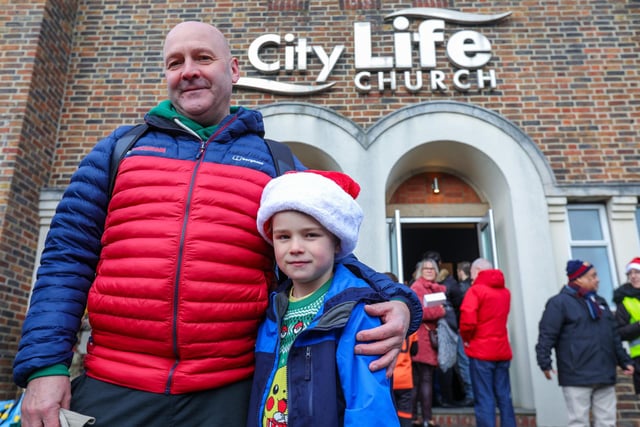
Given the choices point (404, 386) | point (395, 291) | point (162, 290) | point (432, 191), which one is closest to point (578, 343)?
point (404, 386)

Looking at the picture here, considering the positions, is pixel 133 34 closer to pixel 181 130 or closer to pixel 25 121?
pixel 25 121

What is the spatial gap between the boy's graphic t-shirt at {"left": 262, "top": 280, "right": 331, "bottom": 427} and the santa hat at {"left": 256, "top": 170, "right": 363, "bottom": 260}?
22cm

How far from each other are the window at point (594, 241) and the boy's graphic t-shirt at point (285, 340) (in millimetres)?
5414

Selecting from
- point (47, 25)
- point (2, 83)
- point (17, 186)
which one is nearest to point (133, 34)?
point (47, 25)

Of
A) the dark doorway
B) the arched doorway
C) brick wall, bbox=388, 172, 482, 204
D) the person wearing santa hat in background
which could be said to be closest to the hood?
the arched doorway

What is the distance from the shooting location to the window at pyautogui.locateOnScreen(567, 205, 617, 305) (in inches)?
231

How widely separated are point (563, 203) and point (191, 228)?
18.3 feet

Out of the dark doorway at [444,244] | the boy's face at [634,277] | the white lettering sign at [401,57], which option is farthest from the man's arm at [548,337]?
the dark doorway at [444,244]

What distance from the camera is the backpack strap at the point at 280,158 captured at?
1797mm

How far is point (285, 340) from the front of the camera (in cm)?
156

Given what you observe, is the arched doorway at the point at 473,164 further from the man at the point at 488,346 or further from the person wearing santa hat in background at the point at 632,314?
the man at the point at 488,346

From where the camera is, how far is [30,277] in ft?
18.2

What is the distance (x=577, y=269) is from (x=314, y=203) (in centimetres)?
400

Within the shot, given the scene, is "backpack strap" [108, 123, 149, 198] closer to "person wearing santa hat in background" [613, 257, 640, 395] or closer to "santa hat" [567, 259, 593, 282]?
"santa hat" [567, 259, 593, 282]
